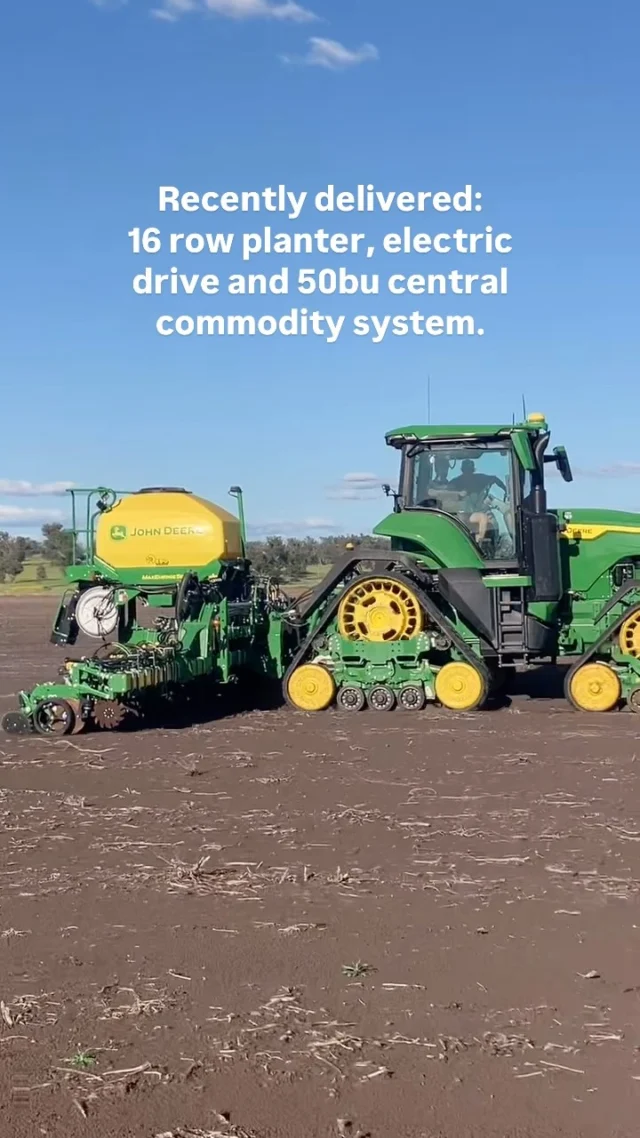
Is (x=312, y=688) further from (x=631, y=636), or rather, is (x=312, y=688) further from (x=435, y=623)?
(x=631, y=636)

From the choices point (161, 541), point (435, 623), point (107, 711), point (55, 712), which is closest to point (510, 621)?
point (435, 623)

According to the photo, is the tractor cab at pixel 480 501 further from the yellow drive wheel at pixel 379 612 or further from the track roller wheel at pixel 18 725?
the track roller wheel at pixel 18 725

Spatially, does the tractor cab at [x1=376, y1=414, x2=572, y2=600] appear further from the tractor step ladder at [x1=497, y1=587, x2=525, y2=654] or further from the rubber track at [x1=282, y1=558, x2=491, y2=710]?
the rubber track at [x1=282, y1=558, x2=491, y2=710]

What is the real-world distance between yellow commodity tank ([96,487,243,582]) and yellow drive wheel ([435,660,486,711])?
2.72 meters

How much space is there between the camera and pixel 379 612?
11.5 m

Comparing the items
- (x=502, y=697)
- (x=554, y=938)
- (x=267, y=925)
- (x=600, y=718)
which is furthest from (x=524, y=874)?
(x=502, y=697)

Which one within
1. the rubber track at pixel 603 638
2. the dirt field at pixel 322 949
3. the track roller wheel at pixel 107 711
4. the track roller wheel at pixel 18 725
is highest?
the rubber track at pixel 603 638

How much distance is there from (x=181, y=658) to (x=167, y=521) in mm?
1757

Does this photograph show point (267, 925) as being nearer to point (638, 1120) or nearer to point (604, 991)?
point (604, 991)

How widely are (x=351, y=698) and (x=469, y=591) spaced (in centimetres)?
160

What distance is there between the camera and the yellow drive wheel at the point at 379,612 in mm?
11398

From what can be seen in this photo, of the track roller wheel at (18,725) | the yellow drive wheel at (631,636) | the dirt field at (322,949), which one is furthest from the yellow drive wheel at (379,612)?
the track roller wheel at (18,725)

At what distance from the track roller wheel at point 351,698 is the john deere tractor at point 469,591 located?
0.01 m

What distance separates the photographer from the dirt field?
3516mm
